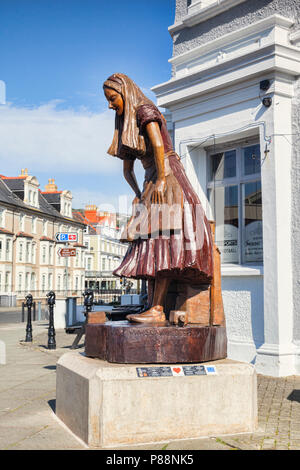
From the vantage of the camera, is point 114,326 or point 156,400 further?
point 114,326

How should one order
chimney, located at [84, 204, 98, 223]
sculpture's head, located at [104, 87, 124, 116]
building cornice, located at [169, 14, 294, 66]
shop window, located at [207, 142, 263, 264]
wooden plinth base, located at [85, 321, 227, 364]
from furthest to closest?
chimney, located at [84, 204, 98, 223], shop window, located at [207, 142, 263, 264], building cornice, located at [169, 14, 294, 66], sculpture's head, located at [104, 87, 124, 116], wooden plinth base, located at [85, 321, 227, 364]

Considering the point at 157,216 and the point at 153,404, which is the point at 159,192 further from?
the point at 153,404

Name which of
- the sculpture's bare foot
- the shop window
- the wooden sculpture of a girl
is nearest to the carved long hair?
the wooden sculpture of a girl

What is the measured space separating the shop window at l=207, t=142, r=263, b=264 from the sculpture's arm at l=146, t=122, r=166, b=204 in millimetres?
4343

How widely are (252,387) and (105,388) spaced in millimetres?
1326

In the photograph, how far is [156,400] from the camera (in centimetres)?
387

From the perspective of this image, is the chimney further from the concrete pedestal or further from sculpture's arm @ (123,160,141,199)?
the concrete pedestal

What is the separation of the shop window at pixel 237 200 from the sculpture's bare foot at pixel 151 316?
426 centimetres

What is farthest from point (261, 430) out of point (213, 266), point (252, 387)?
point (213, 266)

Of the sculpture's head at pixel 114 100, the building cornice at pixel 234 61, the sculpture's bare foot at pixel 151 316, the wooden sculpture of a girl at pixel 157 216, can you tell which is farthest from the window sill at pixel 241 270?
the sculpture's head at pixel 114 100

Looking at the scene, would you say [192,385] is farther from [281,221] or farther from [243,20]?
[243,20]

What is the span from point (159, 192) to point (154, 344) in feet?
4.45

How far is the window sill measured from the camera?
26.2 ft

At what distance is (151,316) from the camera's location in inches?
176
